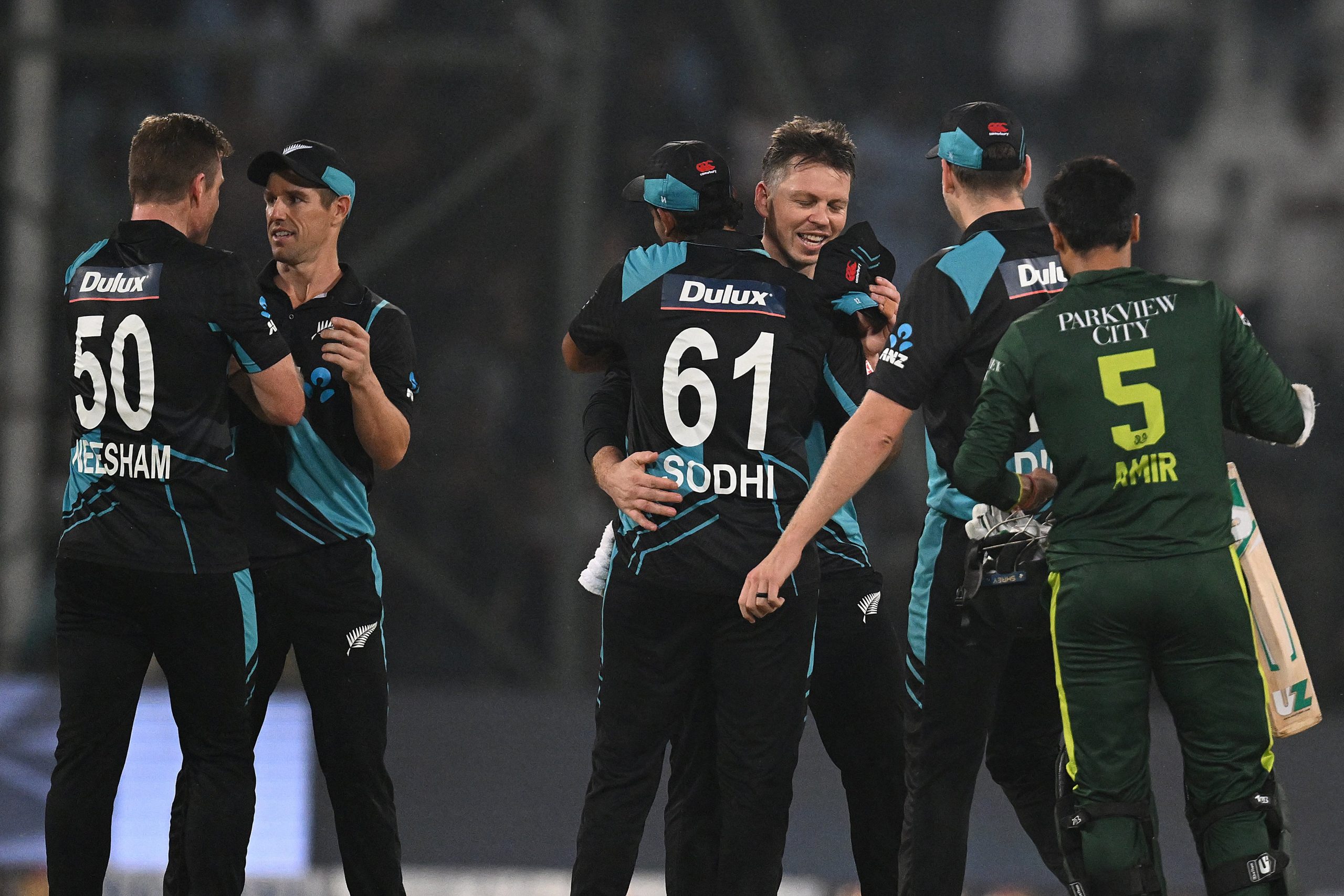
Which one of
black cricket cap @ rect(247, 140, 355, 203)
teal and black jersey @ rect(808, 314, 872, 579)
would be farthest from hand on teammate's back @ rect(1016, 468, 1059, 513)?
black cricket cap @ rect(247, 140, 355, 203)

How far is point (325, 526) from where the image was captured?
4.09 meters

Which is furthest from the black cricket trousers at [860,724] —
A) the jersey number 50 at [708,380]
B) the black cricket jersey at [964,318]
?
the jersey number 50 at [708,380]

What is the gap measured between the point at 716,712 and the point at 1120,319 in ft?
4.24

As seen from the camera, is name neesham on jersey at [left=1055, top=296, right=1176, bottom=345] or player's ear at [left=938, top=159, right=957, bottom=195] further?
player's ear at [left=938, top=159, right=957, bottom=195]

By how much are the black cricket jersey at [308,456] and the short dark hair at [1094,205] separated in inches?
68.7

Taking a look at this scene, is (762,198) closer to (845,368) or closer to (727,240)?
(727,240)

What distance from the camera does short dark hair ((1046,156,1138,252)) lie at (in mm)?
3438

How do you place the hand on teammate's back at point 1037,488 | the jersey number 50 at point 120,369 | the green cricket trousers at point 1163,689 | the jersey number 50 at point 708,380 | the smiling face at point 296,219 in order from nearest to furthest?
the green cricket trousers at point 1163,689, the hand on teammate's back at point 1037,488, the jersey number 50 at point 708,380, the jersey number 50 at point 120,369, the smiling face at point 296,219

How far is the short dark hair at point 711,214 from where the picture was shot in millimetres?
3801

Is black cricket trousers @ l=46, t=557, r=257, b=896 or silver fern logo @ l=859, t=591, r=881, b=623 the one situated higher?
silver fern logo @ l=859, t=591, r=881, b=623

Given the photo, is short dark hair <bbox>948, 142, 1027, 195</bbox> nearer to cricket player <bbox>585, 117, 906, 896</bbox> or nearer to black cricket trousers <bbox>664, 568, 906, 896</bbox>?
cricket player <bbox>585, 117, 906, 896</bbox>

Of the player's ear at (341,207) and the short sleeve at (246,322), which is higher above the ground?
the player's ear at (341,207)

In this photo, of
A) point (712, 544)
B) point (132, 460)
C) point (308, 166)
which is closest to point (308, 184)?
point (308, 166)

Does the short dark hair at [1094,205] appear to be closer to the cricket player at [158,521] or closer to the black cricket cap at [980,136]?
the black cricket cap at [980,136]
